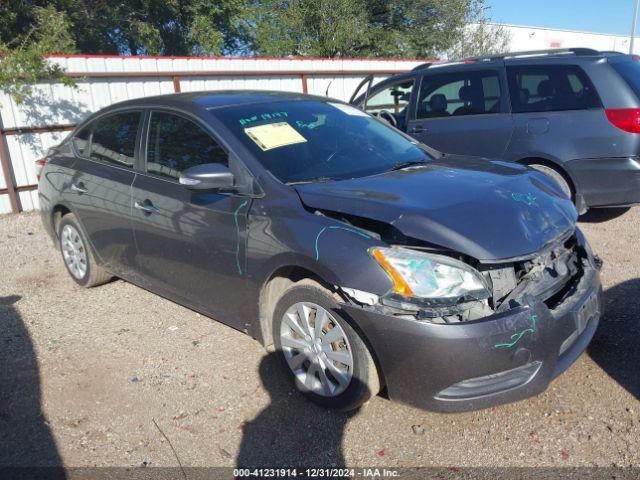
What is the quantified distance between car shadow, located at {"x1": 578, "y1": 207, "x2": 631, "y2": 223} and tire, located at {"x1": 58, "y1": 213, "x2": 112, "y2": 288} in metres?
5.28

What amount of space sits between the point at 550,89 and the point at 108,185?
182 inches

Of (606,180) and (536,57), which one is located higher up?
(536,57)

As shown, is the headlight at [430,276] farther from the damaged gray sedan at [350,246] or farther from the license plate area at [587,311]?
the license plate area at [587,311]

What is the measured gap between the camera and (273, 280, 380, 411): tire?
284 cm

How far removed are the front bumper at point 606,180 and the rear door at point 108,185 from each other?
435 cm

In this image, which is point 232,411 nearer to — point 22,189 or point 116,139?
point 116,139

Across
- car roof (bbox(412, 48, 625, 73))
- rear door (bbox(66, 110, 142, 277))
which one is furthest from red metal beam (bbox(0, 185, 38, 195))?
car roof (bbox(412, 48, 625, 73))

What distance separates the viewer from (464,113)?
6695 millimetres

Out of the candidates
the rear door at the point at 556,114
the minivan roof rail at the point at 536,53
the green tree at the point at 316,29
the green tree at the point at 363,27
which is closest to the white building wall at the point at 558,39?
the green tree at the point at 363,27

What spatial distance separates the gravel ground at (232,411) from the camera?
110 inches

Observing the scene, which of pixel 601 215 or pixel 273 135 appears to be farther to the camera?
pixel 601 215

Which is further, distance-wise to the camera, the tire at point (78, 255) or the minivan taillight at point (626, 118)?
the minivan taillight at point (626, 118)

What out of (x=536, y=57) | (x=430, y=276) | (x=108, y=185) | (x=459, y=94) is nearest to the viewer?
(x=430, y=276)

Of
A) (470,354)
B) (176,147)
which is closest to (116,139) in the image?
(176,147)
